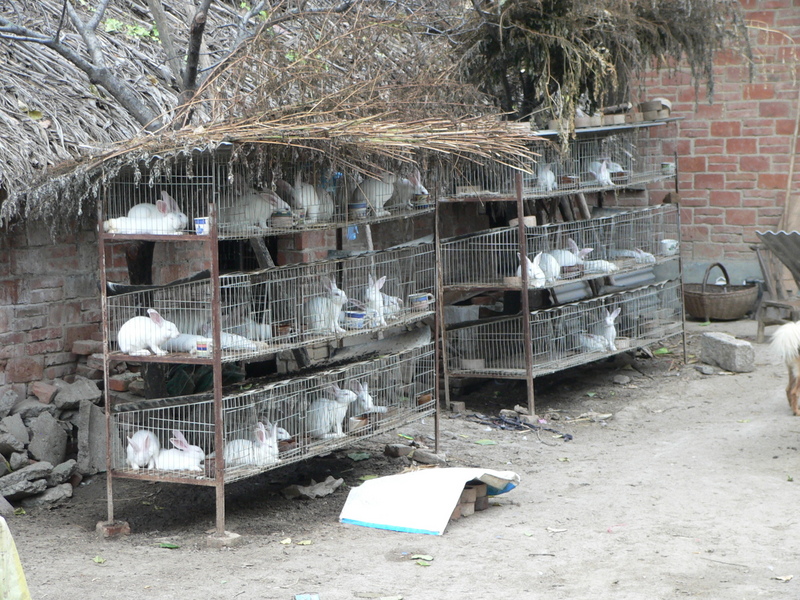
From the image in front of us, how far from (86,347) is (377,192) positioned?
250 cm

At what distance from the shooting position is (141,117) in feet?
23.0

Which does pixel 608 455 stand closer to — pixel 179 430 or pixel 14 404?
pixel 179 430

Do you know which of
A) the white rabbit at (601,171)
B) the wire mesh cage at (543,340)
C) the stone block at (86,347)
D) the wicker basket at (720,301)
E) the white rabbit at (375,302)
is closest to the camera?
the white rabbit at (375,302)

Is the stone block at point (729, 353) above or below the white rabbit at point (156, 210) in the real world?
below

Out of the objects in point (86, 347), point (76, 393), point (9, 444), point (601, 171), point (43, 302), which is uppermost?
point (601, 171)

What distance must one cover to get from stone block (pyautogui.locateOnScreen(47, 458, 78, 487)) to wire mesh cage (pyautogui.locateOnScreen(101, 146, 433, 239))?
195cm

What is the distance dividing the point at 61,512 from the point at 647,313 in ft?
22.2

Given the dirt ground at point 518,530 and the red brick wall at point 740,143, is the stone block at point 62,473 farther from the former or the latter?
the red brick wall at point 740,143

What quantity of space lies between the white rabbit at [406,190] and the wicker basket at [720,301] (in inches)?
245

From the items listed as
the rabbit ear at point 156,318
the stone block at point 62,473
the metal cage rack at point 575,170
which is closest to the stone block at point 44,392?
the stone block at point 62,473

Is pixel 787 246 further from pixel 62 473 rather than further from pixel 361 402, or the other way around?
pixel 62 473

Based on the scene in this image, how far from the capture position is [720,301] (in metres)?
12.6

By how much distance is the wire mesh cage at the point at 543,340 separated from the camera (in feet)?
30.1

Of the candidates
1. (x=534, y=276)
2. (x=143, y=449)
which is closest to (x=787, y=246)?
(x=534, y=276)
